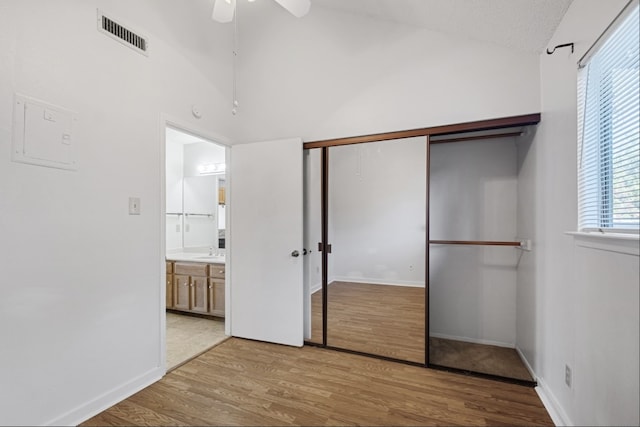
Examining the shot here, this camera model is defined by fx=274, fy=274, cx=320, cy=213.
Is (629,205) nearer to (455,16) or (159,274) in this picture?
(455,16)

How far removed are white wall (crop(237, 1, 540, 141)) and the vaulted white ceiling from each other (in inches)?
3.9

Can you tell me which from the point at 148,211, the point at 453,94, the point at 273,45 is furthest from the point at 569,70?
the point at 148,211

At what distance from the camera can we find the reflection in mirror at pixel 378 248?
A: 2.53m

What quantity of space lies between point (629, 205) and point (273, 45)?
3.13 metres

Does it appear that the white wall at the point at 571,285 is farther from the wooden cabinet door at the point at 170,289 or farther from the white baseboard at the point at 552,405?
the wooden cabinet door at the point at 170,289

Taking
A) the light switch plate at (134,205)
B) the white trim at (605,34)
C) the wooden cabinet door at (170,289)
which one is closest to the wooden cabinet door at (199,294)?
the wooden cabinet door at (170,289)

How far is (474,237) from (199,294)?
3.33 meters

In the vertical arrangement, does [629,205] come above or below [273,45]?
below

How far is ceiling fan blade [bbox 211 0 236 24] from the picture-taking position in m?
1.80

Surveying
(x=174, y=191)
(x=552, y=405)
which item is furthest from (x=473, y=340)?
(x=174, y=191)

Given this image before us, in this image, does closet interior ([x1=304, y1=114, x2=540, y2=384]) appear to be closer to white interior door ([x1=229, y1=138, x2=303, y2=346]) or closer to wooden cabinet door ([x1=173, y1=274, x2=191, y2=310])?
white interior door ([x1=229, y1=138, x2=303, y2=346])

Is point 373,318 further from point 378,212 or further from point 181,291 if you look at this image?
point 181,291

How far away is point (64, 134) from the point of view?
1688 mm

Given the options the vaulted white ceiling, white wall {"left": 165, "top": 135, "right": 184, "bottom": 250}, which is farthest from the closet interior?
white wall {"left": 165, "top": 135, "right": 184, "bottom": 250}
